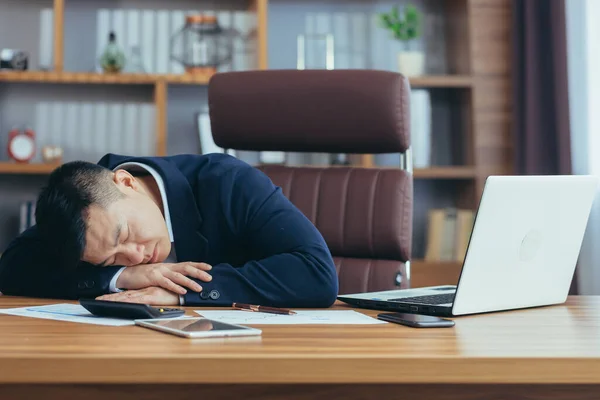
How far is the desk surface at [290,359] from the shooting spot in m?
0.83

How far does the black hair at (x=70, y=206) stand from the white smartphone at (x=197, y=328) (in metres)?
0.38

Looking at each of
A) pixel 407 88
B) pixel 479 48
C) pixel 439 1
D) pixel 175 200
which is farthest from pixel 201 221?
pixel 439 1

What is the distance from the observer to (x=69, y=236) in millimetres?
1416

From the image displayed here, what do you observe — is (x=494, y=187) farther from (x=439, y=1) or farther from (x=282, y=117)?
(x=439, y=1)

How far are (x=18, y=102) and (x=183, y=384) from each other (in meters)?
2.96

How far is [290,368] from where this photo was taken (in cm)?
85

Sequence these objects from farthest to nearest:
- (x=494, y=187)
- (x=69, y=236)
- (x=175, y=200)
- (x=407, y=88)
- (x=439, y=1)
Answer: (x=439, y=1) < (x=407, y=88) < (x=175, y=200) < (x=69, y=236) < (x=494, y=187)

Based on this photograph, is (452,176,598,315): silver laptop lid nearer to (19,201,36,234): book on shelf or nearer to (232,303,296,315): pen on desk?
(232,303,296,315): pen on desk

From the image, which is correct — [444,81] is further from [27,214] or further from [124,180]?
[124,180]

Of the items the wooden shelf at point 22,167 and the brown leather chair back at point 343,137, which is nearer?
the brown leather chair back at point 343,137

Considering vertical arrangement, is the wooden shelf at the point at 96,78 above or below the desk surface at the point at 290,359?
above

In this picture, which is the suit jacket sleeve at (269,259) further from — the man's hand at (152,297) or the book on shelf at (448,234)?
the book on shelf at (448,234)

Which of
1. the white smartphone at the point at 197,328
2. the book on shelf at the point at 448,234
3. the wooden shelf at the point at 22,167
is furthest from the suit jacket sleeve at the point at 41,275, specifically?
the book on shelf at the point at 448,234

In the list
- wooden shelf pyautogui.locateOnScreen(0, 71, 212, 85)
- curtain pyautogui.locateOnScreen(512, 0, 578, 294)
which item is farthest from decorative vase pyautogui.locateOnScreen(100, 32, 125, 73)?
curtain pyautogui.locateOnScreen(512, 0, 578, 294)
